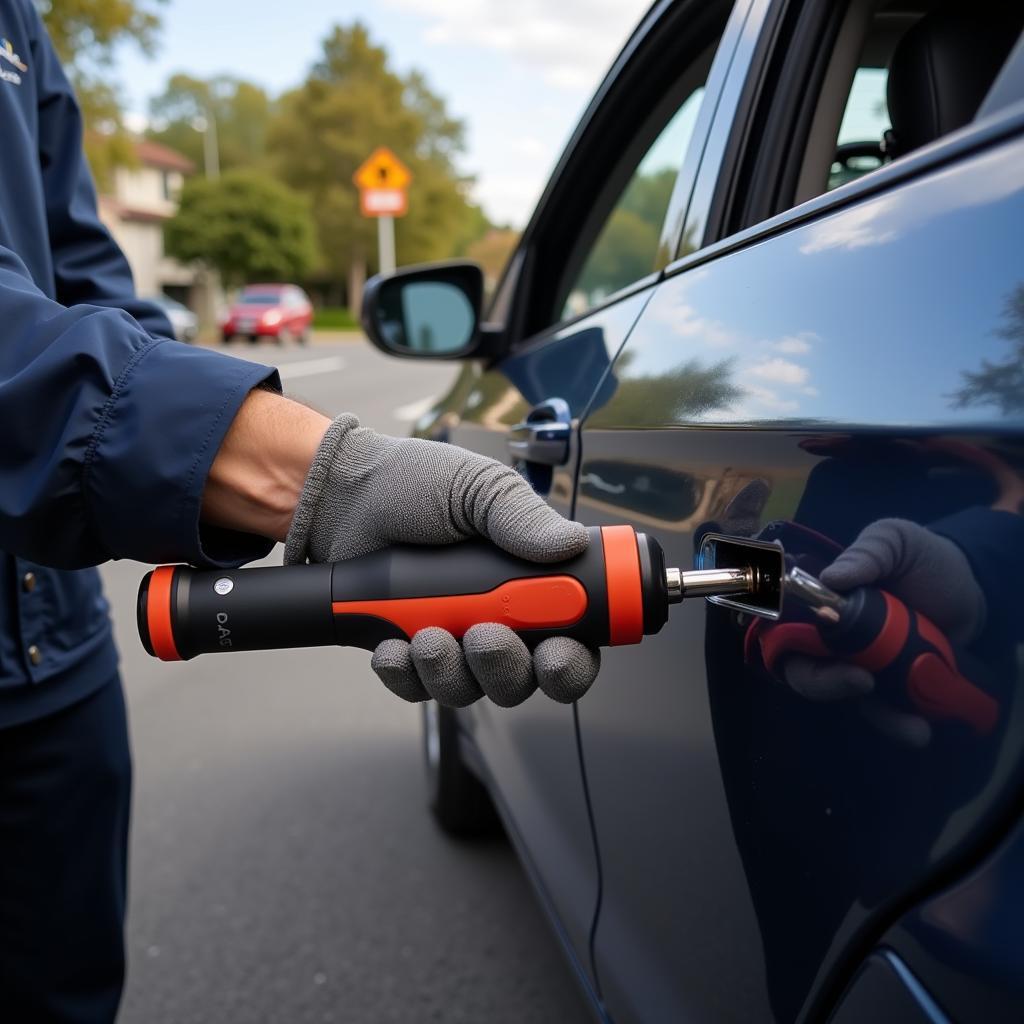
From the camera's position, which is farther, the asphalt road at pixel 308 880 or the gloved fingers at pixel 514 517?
the asphalt road at pixel 308 880

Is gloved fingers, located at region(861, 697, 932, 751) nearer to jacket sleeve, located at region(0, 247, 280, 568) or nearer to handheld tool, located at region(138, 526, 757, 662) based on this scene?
handheld tool, located at region(138, 526, 757, 662)

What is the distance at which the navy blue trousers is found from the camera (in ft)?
5.07

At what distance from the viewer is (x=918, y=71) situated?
131cm

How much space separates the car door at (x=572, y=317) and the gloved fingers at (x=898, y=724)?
69cm

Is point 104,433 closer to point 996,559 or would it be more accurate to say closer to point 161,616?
point 161,616

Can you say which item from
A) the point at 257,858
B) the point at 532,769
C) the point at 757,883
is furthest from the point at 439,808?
the point at 757,883

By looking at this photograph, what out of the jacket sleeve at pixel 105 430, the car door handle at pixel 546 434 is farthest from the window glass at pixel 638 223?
the jacket sleeve at pixel 105 430

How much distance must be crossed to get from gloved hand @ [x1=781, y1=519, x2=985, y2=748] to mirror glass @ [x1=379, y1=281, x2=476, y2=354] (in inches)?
72.6

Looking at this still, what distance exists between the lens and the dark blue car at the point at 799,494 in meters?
0.68

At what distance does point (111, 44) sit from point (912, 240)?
19.5m

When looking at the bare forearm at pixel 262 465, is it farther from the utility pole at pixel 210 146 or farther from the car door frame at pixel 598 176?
the utility pole at pixel 210 146

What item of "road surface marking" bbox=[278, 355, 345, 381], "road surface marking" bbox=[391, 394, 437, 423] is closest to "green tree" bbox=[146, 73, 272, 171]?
"road surface marking" bbox=[278, 355, 345, 381]

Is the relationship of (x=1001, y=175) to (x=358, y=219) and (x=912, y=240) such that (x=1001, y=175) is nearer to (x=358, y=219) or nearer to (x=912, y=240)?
(x=912, y=240)

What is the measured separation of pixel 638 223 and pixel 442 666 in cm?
122
